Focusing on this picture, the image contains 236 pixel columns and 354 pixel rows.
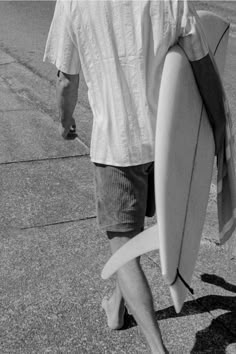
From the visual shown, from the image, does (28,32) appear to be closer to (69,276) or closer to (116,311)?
(69,276)

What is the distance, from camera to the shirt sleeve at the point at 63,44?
2590 millimetres

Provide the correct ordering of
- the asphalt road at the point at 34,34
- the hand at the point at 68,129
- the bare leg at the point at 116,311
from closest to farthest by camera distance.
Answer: the hand at the point at 68,129
the bare leg at the point at 116,311
the asphalt road at the point at 34,34

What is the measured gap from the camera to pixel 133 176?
8.75ft

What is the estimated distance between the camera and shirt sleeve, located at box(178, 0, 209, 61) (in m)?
2.44

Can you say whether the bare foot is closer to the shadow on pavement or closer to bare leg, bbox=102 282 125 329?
bare leg, bbox=102 282 125 329

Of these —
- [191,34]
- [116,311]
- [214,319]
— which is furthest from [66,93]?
[214,319]

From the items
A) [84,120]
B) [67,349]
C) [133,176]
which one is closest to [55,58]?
[133,176]

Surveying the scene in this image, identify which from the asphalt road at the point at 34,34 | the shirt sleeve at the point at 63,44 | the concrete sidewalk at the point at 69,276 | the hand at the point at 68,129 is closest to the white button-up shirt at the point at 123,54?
the shirt sleeve at the point at 63,44

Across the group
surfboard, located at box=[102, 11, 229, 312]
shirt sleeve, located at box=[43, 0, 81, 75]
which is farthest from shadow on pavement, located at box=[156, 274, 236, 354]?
shirt sleeve, located at box=[43, 0, 81, 75]

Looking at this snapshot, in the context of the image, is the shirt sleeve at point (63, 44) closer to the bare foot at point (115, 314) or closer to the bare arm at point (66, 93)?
the bare arm at point (66, 93)

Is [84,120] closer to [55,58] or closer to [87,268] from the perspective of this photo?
[87,268]

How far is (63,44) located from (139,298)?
1.06 meters

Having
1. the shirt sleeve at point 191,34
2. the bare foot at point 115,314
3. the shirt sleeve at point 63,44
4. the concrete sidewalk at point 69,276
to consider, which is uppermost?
the shirt sleeve at point 191,34

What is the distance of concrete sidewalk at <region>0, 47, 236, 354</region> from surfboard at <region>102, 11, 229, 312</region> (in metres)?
0.48
